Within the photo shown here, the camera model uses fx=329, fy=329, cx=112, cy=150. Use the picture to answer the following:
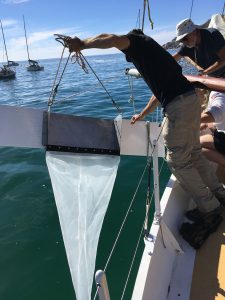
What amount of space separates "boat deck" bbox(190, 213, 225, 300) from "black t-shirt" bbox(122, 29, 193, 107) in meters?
1.41

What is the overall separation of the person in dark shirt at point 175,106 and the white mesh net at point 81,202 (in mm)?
645

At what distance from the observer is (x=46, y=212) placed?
520cm

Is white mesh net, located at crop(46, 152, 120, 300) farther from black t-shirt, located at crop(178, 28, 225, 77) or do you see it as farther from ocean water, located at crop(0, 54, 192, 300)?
black t-shirt, located at crop(178, 28, 225, 77)

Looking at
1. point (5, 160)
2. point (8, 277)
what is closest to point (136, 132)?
point (8, 277)

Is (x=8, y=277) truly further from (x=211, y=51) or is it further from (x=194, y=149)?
(x=211, y=51)

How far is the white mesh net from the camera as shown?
6.59 feet

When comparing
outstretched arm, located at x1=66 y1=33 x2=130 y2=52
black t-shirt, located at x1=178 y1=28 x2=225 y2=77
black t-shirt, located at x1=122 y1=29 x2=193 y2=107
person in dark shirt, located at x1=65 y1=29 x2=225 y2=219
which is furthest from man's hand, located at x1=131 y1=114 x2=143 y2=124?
black t-shirt, located at x1=178 y1=28 x2=225 y2=77

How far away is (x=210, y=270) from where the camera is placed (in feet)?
9.42

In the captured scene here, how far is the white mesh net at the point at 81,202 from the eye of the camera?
2008 mm

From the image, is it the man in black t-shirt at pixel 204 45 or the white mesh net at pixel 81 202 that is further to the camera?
the man in black t-shirt at pixel 204 45

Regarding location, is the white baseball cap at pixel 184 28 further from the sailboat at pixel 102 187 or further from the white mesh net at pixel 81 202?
the white mesh net at pixel 81 202

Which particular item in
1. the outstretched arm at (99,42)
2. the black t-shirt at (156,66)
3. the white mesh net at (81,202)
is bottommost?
the white mesh net at (81,202)

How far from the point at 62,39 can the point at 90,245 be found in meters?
1.41

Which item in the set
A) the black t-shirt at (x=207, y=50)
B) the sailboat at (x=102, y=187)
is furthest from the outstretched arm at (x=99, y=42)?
the black t-shirt at (x=207, y=50)
